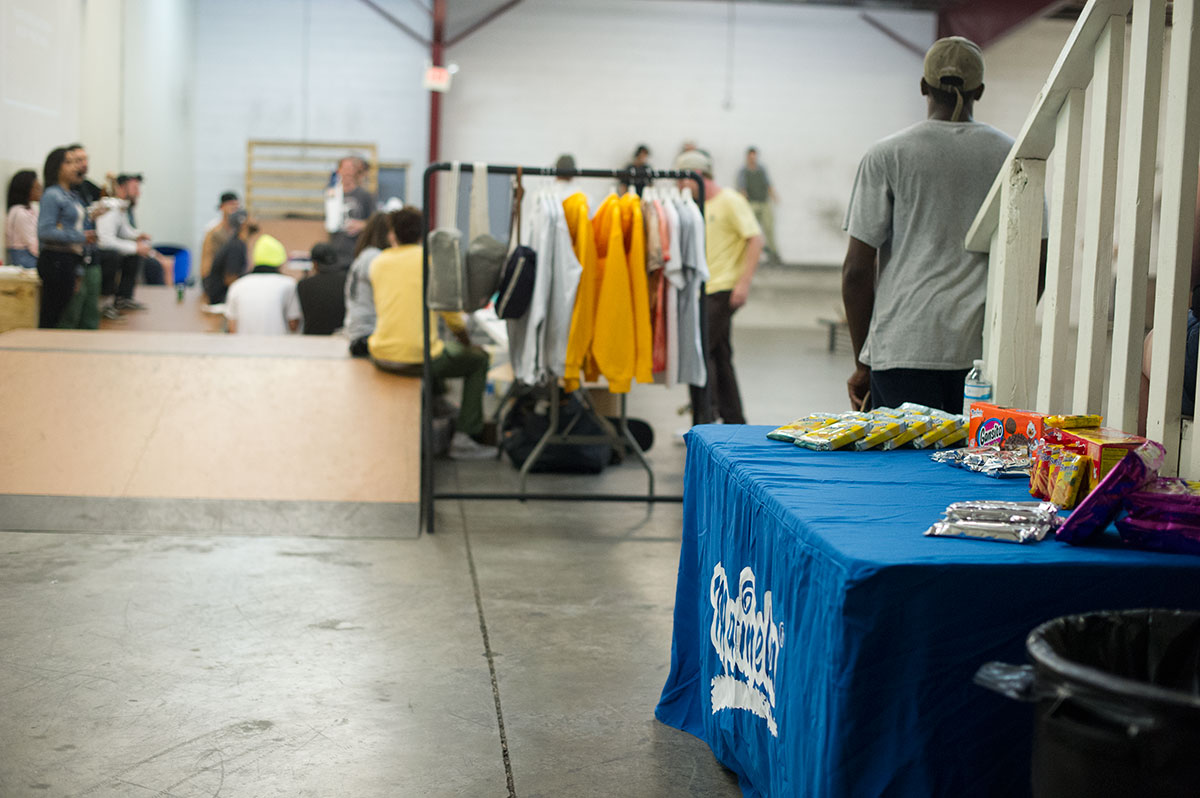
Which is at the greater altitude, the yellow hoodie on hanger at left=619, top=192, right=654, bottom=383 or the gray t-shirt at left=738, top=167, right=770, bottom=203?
the gray t-shirt at left=738, top=167, right=770, bottom=203

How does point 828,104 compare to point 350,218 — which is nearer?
point 350,218

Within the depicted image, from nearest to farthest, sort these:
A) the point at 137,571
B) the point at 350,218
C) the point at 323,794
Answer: the point at 323,794, the point at 137,571, the point at 350,218

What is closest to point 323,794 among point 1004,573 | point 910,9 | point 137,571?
point 1004,573

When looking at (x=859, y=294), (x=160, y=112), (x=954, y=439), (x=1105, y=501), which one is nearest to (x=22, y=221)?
(x=160, y=112)

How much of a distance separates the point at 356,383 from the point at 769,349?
8.48 m

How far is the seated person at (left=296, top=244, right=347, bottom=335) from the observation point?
688 centimetres

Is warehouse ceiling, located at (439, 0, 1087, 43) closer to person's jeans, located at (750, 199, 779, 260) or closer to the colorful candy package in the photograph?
person's jeans, located at (750, 199, 779, 260)

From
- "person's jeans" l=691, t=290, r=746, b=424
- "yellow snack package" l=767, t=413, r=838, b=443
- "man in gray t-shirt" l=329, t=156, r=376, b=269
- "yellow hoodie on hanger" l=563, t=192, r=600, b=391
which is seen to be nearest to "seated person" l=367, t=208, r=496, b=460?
"yellow hoodie on hanger" l=563, t=192, r=600, b=391

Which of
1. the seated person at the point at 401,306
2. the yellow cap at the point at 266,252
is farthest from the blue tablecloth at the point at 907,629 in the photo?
the yellow cap at the point at 266,252

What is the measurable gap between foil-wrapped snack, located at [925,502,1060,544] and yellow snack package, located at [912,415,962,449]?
573mm

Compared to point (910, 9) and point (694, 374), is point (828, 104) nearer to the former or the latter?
point (910, 9)

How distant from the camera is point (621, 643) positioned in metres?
3.08

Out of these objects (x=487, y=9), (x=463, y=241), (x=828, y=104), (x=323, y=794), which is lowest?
(x=323, y=794)

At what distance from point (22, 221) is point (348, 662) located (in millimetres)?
6343
